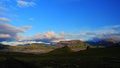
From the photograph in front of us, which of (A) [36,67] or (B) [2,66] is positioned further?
(B) [2,66]

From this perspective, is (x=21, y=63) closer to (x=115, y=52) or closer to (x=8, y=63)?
(x=8, y=63)

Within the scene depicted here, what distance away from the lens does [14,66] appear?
2472 centimetres

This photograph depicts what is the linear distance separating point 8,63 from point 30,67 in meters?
3.48

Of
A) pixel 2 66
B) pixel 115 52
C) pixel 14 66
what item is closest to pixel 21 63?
pixel 14 66

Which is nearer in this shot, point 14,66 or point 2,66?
point 14,66

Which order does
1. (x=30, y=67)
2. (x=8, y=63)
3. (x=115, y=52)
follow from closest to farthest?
(x=30, y=67)
(x=8, y=63)
(x=115, y=52)

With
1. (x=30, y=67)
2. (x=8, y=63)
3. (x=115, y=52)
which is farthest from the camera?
(x=115, y=52)

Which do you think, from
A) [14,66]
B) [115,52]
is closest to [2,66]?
[14,66]

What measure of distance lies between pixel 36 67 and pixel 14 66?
2.41 meters

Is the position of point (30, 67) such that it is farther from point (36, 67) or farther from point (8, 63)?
point (8, 63)

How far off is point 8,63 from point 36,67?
12.7 ft

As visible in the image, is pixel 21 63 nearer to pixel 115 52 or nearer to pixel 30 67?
pixel 30 67

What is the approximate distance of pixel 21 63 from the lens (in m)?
25.2

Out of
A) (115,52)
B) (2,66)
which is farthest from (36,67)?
(115,52)
